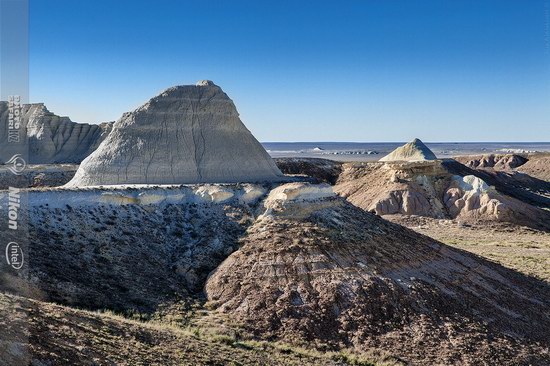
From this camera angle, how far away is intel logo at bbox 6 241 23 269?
1770cm

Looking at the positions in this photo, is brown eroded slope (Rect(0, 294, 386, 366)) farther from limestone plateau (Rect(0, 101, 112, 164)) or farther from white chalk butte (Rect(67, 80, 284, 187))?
limestone plateau (Rect(0, 101, 112, 164))

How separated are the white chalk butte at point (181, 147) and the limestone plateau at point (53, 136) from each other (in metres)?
45.3

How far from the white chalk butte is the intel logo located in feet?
28.5

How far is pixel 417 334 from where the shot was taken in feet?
62.8

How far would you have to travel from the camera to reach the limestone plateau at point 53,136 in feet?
241

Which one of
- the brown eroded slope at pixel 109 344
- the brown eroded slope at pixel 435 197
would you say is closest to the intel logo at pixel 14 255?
the brown eroded slope at pixel 109 344

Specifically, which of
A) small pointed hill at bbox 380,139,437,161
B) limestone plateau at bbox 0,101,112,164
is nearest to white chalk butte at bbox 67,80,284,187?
limestone plateau at bbox 0,101,112,164

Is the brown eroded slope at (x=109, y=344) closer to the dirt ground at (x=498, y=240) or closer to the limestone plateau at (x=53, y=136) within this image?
the dirt ground at (x=498, y=240)

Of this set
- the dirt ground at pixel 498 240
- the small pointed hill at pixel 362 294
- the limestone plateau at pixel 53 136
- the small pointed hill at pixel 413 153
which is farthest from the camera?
the small pointed hill at pixel 413 153

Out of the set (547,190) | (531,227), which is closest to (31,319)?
(531,227)

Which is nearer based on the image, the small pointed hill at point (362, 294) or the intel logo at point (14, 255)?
the intel logo at point (14, 255)

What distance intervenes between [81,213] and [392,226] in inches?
551

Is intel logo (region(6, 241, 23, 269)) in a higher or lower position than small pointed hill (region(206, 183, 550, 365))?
higher

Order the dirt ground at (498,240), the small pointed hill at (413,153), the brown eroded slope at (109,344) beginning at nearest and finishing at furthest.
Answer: the brown eroded slope at (109,344), the dirt ground at (498,240), the small pointed hill at (413,153)
